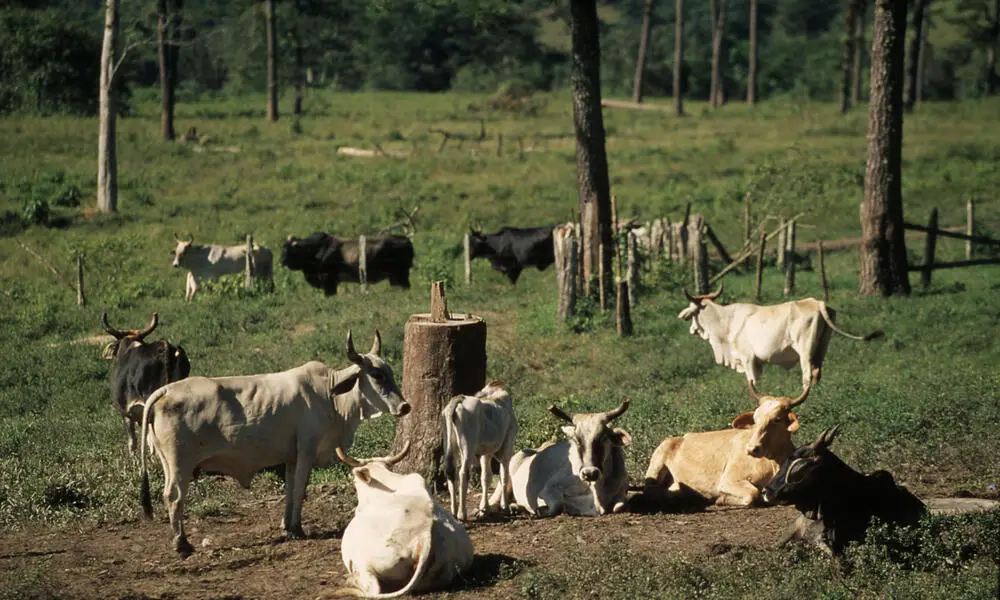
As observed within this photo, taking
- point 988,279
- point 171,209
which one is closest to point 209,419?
point 988,279

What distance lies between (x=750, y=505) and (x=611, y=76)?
68882mm

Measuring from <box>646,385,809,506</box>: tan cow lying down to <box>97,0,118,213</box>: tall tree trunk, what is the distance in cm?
2032

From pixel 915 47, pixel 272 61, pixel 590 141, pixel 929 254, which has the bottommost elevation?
pixel 929 254

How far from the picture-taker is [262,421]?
870 cm

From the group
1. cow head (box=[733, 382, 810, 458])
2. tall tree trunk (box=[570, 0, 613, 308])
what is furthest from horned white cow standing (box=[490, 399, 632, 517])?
tall tree trunk (box=[570, 0, 613, 308])

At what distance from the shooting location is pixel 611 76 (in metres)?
76.1

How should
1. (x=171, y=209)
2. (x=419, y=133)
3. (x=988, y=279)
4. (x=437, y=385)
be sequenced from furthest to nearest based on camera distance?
(x=419, y=133), (x=171, y=209), (x=988, y=279), (x=437, y=385)

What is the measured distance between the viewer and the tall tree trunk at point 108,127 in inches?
1041

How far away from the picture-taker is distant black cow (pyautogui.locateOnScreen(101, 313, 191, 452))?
1149 centimetres

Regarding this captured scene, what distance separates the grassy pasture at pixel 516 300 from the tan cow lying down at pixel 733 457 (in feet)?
3.73

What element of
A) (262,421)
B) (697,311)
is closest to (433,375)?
(262,421)

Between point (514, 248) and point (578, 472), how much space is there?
589 inches

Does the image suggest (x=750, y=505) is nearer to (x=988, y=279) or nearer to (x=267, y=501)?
(x=267, y=501)

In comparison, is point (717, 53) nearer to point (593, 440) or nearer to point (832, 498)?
point (593, 440)
